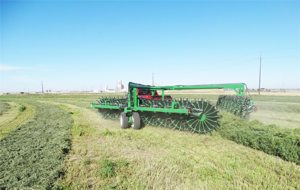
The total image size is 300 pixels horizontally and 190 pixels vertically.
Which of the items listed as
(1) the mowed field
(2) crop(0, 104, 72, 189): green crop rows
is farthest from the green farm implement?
(2) crop(0, 104, 72, 189): green crop rows

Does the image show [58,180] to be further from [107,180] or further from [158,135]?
[158,135]

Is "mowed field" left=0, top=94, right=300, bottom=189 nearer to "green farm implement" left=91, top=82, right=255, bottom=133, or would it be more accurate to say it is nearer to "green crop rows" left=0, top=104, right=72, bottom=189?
"green crop rows" left=0, top=104, right=72, bottom=189

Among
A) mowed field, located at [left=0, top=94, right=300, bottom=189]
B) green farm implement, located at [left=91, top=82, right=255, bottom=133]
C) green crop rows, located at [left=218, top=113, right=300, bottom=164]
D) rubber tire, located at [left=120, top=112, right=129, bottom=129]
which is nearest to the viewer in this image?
mowed field, located at [left=0, top=94, right=300, bottom=189]

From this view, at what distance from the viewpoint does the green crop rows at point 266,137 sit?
5.09 metres

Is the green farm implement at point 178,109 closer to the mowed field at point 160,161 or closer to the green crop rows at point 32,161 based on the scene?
the mowed field at point 160,161

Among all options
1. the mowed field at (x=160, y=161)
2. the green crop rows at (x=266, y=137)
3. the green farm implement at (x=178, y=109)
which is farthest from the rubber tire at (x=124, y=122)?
the green crop rows at (x=266, y=137)

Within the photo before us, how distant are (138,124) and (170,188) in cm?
537

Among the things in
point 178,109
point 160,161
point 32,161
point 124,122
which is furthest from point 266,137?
point 32,161

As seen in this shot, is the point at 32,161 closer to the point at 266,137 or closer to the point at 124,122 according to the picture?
the point at 124,122

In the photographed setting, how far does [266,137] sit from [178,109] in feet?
9.28

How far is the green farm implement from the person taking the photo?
766cm

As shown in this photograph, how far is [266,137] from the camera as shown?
579 centimetres

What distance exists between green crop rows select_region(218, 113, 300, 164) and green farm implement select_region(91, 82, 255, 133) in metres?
0.71

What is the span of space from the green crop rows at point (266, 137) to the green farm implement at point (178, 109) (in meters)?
0.71
